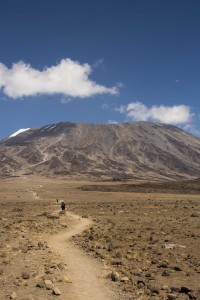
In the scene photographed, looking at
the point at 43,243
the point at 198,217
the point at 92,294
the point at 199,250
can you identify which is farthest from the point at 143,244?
the point at 198,217

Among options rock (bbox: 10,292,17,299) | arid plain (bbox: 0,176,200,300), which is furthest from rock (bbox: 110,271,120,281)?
rock (bbox: 10,292,17,299)

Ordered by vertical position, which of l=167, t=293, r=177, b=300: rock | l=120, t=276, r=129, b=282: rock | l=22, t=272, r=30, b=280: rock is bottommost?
l=167, t=293, r=177, b=300: rock

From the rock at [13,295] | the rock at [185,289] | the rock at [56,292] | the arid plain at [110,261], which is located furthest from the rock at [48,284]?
the rock at [185,289]

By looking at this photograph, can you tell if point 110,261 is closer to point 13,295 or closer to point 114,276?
point 114,276

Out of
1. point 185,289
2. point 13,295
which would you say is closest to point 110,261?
point 185,289

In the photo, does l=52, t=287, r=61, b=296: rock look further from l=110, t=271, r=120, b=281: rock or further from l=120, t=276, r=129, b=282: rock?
l=120, t=276, r=129, b=282: rock

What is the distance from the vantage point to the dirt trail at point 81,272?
1545 centimetres

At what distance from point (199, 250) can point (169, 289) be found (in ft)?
28.0

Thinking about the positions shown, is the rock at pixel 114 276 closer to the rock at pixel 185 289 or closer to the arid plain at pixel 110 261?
the arid plain at pixel 110 261

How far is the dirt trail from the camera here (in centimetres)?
1545

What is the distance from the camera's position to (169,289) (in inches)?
643

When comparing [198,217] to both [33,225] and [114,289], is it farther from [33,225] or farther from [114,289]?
[114,289]

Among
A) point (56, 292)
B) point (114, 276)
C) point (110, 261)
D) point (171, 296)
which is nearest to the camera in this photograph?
point (171, 296)

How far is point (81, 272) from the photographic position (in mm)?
18812
